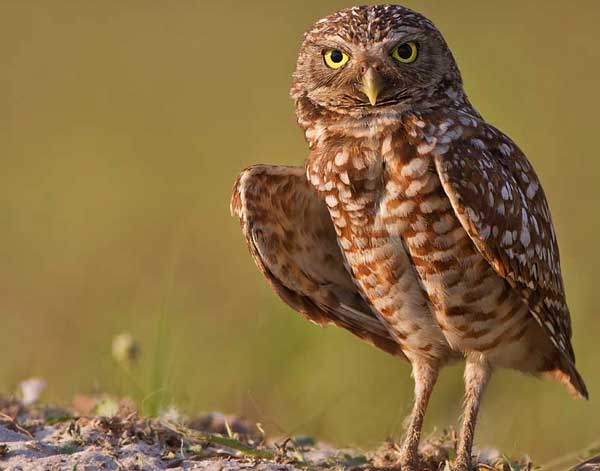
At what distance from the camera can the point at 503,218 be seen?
4.81m

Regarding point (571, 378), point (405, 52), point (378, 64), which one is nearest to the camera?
point (378, 64)

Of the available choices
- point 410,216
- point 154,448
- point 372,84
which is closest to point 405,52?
point 372,84

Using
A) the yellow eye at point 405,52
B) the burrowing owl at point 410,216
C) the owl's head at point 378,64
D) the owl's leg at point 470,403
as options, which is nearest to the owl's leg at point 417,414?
the burrowing owl at point 410,216

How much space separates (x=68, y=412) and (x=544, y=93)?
9.10 metres

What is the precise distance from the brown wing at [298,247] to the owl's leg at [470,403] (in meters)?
0.47

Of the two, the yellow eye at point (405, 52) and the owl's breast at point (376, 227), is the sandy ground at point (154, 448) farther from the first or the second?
the yellow eye at point (405, 52)

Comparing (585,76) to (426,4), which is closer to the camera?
(585,76)

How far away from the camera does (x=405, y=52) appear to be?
16.6 feet

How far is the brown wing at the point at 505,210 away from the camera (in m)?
4.70

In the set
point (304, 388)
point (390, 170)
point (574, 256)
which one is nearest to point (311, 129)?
point (390, 170)

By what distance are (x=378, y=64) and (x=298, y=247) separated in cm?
91

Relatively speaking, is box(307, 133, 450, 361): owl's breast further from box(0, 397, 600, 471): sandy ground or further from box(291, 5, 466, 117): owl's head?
box(0, 397, 600, 471): sandy ground

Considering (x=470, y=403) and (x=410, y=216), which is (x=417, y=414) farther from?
(x=410, y=216)

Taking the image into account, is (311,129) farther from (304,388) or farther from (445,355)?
(304,388)
